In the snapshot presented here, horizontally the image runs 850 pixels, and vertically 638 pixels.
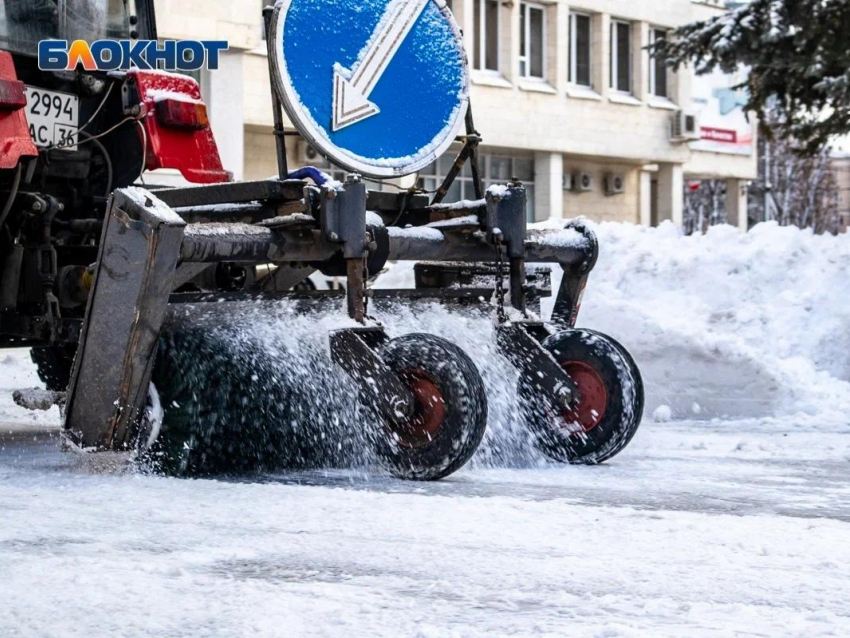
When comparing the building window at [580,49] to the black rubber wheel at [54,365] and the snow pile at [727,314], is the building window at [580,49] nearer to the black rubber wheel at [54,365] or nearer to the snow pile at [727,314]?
the snow pile at [727,314]

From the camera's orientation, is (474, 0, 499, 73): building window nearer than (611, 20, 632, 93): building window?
Yes

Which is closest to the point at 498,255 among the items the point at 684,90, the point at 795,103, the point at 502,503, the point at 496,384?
the point at 496,384

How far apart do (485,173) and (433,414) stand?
987 inches

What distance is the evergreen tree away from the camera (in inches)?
694

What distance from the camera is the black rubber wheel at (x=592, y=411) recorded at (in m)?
6.19

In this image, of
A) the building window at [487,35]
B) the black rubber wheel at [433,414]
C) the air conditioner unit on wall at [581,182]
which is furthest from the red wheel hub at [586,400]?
the air conditioner unit on wall at [581,182]

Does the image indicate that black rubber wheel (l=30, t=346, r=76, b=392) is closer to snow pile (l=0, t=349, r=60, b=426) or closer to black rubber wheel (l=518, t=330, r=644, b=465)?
snow pile (l=0, t=349, r=60, b=426)

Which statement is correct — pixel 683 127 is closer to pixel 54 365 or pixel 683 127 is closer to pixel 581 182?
pixel 581 182

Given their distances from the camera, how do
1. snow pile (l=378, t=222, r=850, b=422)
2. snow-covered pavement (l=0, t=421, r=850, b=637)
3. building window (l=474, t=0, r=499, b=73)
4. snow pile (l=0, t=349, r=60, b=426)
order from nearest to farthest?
1. snow-covered pavement (l=0, t=421, r=850, b=637)
2. snow pile (l=0, t=349, r=60, b=426)
3. snow pile (l=378, t=222, r=850, b=422)
4. building window (l=474, t=0, r=499, b=73)

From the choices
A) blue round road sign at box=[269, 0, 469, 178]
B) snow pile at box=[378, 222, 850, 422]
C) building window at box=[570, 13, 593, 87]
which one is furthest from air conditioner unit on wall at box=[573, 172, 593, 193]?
blue round road sign at box=[269, 0, 469, 178]

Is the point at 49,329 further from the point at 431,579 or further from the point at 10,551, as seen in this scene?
the point at 431,579

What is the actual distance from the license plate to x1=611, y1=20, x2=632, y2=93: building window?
26943 millimetres

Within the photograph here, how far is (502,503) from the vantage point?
4.88m

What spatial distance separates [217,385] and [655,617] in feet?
8.97
